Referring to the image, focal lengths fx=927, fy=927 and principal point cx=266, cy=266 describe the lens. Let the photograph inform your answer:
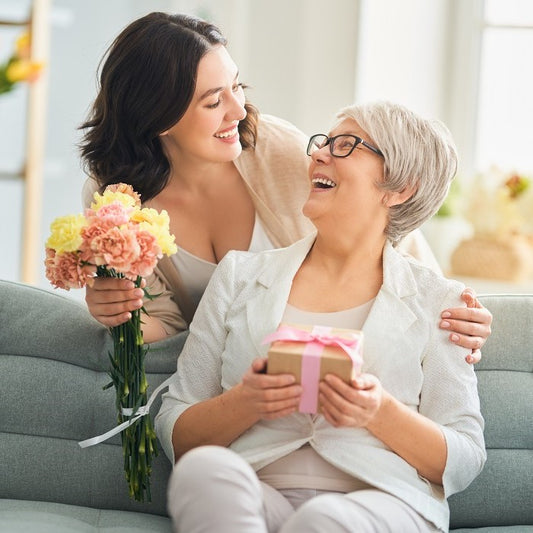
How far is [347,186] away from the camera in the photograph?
205cm

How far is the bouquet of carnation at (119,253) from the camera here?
1.83m

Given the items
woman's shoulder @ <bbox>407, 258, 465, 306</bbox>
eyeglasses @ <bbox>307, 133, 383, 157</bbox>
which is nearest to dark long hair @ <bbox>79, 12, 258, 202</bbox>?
eyeglasses @ <bbox>307, 133, 383, 157</bbox>

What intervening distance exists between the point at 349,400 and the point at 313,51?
274 cm

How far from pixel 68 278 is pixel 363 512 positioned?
748 mm

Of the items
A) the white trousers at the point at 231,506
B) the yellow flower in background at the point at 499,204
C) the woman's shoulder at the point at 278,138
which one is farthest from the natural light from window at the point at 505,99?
the white trousers at the point at 231,506

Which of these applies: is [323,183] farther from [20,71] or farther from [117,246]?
[20,71]

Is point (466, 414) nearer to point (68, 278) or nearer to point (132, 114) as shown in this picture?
point (68, 278)

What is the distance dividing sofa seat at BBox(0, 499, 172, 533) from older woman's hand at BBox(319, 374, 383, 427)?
1.95 ft

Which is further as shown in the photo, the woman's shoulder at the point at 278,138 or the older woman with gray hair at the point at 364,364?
the woman's shoulder at the point at 278,138

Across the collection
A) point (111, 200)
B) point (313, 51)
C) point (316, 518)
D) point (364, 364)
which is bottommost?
point (316, 518)

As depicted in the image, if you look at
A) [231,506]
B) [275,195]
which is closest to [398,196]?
[275,195]

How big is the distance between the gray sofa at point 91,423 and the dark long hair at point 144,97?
0.41m

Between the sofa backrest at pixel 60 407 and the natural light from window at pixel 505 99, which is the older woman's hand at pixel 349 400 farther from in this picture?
the natural light from window at pixel 505 99

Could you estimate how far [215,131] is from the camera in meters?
2.35
